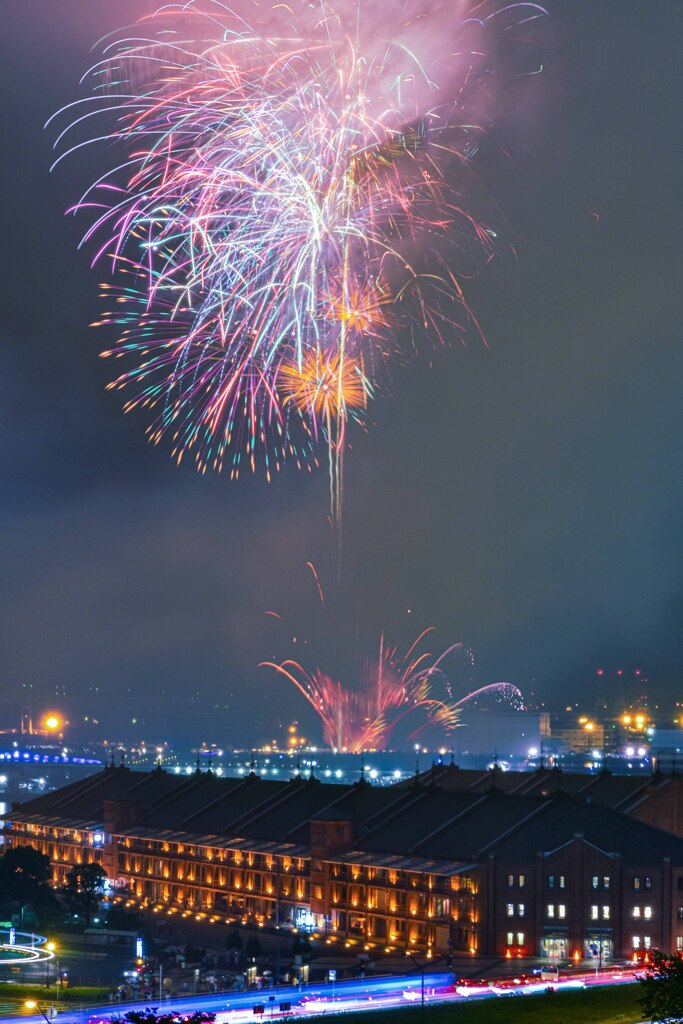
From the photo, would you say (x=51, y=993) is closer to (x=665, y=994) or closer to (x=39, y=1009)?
(x=39, y=1009)

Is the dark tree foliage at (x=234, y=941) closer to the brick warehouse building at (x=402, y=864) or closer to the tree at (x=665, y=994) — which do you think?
the brick warehouse building at (x=402, y=864)

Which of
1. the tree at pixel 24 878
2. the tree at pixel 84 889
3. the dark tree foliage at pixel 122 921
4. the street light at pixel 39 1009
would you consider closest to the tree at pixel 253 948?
the dark tree foliage at pixel 122 921

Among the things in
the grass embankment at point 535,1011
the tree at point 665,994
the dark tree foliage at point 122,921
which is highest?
the tree at point 665,994

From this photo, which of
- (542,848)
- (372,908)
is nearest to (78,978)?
(372,908)

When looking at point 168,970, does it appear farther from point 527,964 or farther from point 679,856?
point 679,856

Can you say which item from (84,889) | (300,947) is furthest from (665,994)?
(84,889)

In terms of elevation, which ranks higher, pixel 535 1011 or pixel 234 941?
pixel 234 941
